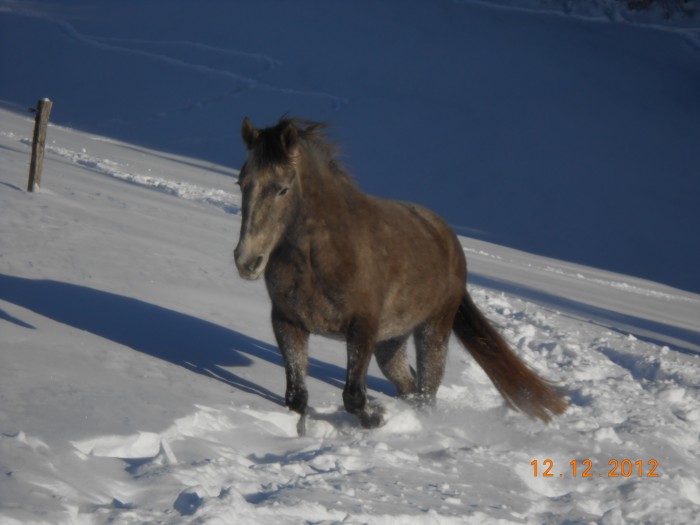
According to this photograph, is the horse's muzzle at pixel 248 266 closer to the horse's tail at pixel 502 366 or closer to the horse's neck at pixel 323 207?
the horse's neck at pixel 323 207

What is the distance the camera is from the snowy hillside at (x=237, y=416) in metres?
3.15

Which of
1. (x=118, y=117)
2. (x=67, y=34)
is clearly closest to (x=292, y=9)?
(x=67, y=34)

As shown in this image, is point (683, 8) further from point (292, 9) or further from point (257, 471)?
point (257, 471)

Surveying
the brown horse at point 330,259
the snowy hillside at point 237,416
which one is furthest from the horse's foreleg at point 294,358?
the snowy hillside at point 237,416

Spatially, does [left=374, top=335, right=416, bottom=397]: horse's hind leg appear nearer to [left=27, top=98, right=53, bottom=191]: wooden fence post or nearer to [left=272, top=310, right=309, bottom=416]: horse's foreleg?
[left=272, top=310, right=309, bottom=416]: horse's foreleg

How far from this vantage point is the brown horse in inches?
166

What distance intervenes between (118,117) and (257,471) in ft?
102

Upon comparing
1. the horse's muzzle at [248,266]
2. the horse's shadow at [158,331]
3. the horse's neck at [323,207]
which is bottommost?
the horse's shadow at [158,331]

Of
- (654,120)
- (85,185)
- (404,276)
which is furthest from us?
(654,120)

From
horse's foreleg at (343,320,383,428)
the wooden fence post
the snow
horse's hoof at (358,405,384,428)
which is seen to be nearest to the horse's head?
horse's foreleg at (343,320,383,428)

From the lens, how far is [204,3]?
44469 millimetres

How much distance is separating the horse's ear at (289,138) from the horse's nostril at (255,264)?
22.2 inches

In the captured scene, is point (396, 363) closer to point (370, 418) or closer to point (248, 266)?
point (370, 418)

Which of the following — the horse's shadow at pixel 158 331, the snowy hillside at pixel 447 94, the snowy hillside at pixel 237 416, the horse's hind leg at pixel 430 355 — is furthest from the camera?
the snowy hillside at pixel 447 94
